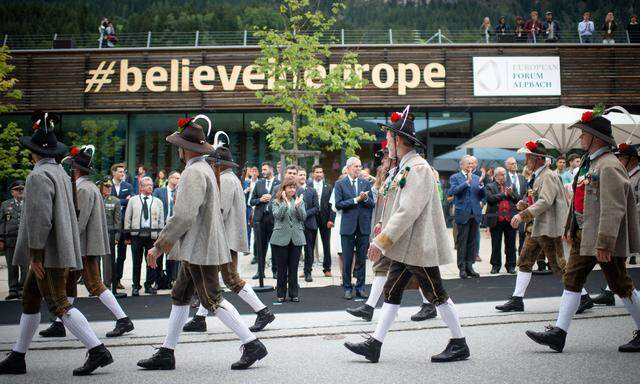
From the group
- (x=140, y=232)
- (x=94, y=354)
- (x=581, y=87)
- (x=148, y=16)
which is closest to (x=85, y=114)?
(x=148, y=16)

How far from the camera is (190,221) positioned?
5.18 m

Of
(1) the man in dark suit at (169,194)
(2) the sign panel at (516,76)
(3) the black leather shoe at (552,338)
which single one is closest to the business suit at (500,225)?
(1) the man in dark suit at (169,194)

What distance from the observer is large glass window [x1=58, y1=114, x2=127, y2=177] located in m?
23.2

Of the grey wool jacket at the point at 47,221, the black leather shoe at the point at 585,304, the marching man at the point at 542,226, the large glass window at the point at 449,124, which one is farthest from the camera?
the large glass window at the point at 449,124

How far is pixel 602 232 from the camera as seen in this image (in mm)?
5426

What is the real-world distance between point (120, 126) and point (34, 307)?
62.2 ft

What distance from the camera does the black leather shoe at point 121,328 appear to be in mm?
6957

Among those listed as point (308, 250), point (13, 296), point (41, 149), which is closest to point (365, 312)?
point (41, 149)

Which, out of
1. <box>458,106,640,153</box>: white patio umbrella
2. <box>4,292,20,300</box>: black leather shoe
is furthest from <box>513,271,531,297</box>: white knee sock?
<box>4,292,20,300</box>: black leather shoe

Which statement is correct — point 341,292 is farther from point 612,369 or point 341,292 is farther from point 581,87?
point 581,87

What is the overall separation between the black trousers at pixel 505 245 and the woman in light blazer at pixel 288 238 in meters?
4.48

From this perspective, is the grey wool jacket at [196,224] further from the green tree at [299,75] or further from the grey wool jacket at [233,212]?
the green tree at [299,75]

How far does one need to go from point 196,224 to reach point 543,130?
959 cm

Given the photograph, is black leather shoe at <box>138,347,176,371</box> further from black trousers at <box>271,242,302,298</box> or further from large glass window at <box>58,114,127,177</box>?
large glass window at <box>58,114,127,177</box>
